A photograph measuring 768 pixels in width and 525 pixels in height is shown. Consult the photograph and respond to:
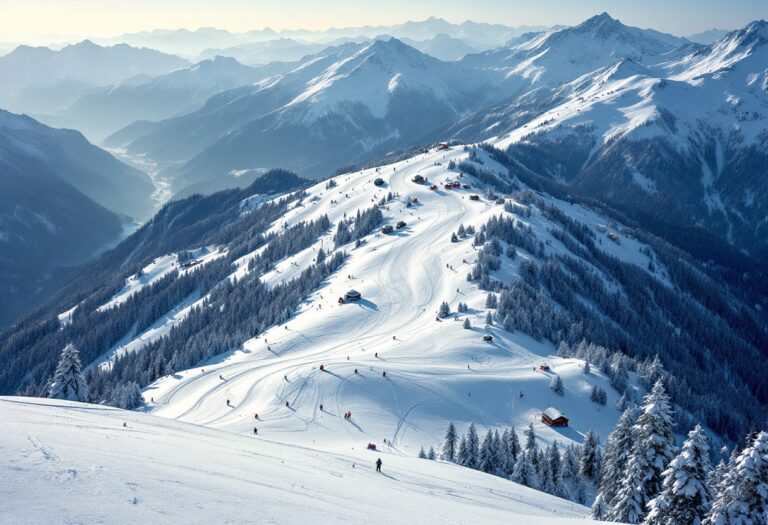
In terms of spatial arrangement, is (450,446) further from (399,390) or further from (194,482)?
(194,482)

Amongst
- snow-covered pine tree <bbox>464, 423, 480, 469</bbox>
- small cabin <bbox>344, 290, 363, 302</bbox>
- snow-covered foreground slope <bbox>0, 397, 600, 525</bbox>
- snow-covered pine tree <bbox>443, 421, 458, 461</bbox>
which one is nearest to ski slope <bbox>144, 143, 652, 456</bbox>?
small cabin <bbox>344, 290, 363, 302</bbox>

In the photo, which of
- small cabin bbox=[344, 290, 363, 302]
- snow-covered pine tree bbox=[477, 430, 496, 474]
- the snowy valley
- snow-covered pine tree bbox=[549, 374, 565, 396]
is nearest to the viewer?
the snowy valley

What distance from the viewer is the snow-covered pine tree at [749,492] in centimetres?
3183

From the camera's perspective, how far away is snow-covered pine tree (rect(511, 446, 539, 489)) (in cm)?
5894

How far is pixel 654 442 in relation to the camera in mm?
42719

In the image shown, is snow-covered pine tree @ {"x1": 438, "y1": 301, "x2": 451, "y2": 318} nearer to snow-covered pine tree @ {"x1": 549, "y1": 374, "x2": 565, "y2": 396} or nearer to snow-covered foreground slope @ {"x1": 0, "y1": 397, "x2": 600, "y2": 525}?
snow-covered pine tree @ {"x1": 549, "y1": 374, "x2": 565, "y2": 396}

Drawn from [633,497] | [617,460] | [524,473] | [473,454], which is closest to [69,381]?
[473,454]

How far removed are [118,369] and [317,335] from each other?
51353 mm

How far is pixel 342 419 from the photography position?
237 feet

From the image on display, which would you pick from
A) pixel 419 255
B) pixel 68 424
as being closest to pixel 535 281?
pixel 419 255

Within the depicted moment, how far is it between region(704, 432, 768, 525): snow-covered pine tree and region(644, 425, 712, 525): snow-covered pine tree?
2503 millimetres

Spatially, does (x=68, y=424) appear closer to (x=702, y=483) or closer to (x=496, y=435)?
(x=702, y=483)

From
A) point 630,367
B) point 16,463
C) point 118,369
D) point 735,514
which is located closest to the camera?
point 16,463

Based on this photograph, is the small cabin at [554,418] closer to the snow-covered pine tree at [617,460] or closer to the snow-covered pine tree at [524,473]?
the snow-covered pine tree at [524,473]
